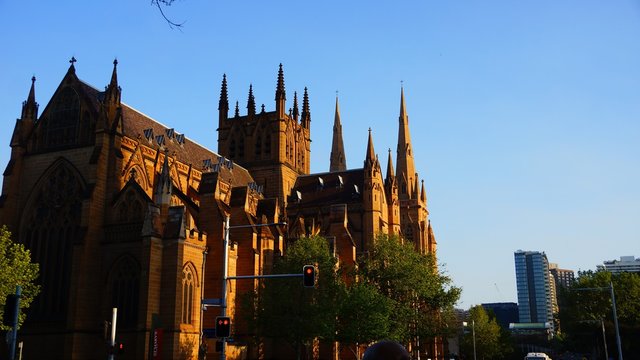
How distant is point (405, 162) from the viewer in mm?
100250

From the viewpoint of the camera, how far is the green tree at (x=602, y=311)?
76688 mm

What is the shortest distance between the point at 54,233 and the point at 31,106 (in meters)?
10.6

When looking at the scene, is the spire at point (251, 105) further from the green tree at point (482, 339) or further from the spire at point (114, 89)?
the green tree at point (482, 339)

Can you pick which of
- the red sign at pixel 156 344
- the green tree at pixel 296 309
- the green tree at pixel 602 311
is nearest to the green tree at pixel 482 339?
the green tree at pixel 602 311

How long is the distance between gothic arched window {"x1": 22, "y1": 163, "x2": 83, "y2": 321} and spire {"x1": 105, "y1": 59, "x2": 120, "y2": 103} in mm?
5839

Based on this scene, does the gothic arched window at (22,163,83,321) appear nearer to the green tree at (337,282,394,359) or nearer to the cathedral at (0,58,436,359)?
the cathedral at (0,58,436,359)

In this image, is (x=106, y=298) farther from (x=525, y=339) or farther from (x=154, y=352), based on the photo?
(x=525, y=339)

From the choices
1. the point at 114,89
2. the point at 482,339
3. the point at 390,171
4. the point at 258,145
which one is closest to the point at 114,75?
the point at 114,89

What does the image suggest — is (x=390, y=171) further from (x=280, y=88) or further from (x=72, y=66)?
(x=72, y=66)

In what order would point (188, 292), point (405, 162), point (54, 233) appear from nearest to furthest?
point (188, 292), point (54, 233), point (405, 162)

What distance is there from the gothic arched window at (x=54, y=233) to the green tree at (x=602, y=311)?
2248 inches

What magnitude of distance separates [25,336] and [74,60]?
2090cm

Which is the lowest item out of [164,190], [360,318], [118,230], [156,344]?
[156,344]

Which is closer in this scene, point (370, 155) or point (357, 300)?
point (357, 300)
